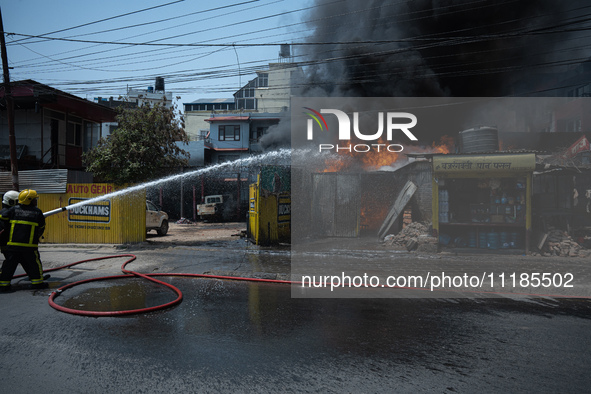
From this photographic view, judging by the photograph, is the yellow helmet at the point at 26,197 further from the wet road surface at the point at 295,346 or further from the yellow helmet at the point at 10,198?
the wet road surface at the point at 295,346

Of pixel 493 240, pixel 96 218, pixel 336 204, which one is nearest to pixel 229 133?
pixel 336 204

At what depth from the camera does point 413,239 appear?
10.9 meters

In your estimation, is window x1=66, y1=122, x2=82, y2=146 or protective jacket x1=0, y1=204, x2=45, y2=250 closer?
protective jacket x1=0, y1=204, x2=45, y2=250

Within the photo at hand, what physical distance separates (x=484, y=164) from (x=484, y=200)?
1269 millimetres

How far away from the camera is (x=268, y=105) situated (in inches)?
1784

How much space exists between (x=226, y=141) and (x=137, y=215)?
26.6m

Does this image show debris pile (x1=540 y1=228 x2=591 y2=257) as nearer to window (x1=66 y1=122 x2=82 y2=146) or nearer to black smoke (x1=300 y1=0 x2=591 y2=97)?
black smoke (x1=300 y1=0 x2=591 y2=97)

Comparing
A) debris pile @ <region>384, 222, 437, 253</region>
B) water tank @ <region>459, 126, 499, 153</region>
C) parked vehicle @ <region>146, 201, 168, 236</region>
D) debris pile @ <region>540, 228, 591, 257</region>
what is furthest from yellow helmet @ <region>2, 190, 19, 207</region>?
water tank @ <region>459, 126, 499, 153</region>

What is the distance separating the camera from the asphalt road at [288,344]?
3184 millimetres

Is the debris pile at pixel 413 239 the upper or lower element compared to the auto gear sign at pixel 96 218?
lower

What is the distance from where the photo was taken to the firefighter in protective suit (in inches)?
238

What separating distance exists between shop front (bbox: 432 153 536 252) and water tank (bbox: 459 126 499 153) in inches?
95.4

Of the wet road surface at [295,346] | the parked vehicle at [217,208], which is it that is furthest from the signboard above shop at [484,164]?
the parked vehicle at [217,208]

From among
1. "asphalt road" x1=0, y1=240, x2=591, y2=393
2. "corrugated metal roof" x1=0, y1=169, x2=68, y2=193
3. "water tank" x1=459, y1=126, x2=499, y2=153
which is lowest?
"asphalt road" x1=0, y1=240, x2=591, y2=393
